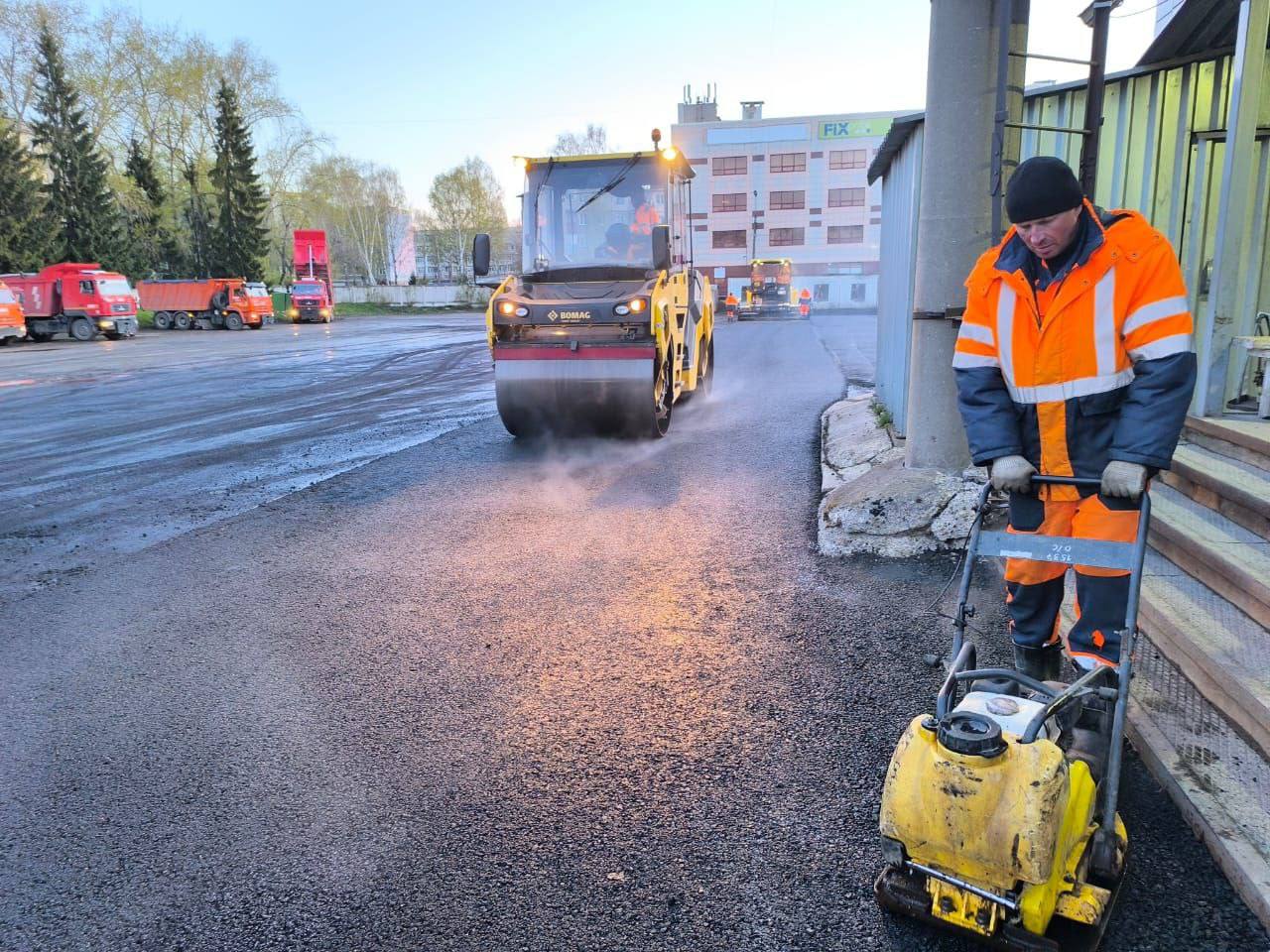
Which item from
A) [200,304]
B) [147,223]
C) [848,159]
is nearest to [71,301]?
[200,304]

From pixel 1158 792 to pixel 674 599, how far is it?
2.50 metres

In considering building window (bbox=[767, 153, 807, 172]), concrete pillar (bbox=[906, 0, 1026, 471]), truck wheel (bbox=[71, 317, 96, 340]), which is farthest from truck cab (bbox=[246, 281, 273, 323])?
building window (bbox=[767, 153, 807, 172])

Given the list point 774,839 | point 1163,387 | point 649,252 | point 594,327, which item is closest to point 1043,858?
point 774,839

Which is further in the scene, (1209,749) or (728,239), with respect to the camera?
(728,239)

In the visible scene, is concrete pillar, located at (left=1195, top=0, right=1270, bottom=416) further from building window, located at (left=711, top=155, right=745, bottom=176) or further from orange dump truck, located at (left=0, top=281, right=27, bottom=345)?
building window, located at (left=711, top=155, right=745, bottom=176)

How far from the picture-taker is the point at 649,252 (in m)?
9.44

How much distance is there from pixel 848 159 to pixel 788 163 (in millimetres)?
4722

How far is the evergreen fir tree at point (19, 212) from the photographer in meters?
37.4

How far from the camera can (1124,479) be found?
2.53 meters

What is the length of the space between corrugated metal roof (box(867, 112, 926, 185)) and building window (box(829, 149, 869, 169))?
62.1 m

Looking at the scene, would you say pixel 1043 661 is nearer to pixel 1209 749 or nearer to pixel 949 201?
pixel 1209 749

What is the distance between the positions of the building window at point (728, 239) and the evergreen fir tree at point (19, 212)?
4527cm

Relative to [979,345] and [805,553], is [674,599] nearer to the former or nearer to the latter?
[805,553]

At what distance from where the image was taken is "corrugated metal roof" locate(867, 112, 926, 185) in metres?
7.42
